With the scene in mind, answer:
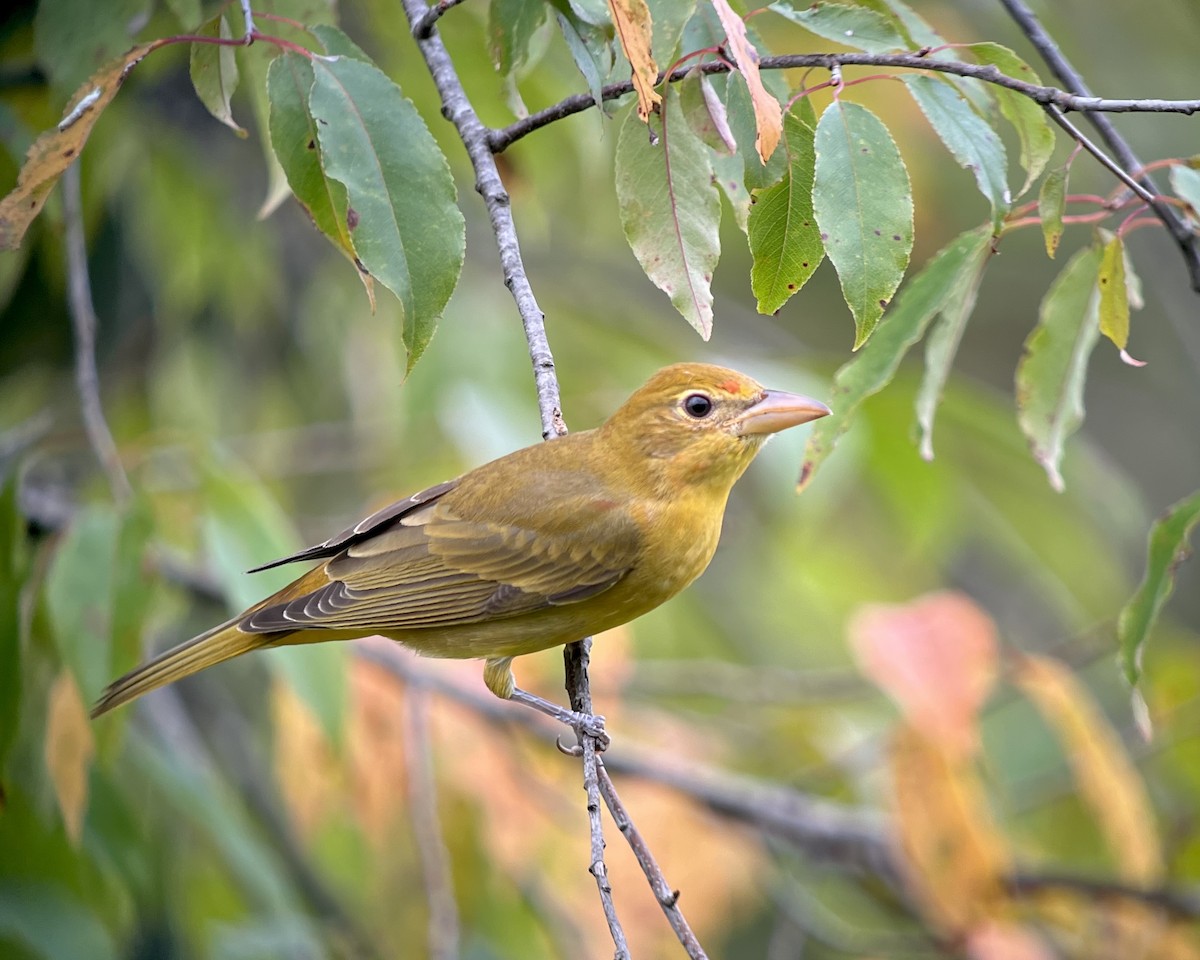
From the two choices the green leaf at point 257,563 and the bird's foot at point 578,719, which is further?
the green leaf at point 257,563

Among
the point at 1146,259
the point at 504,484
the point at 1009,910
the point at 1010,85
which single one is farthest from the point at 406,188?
the point at 1146,259

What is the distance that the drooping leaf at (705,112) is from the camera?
6.98 feet

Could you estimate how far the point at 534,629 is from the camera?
3.33 m

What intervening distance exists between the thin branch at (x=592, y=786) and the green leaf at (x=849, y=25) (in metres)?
1.39

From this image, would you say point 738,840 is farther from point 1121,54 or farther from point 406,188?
point 1121,54

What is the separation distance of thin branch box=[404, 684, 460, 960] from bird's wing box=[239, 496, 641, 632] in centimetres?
72

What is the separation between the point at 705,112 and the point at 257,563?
195 centimetres

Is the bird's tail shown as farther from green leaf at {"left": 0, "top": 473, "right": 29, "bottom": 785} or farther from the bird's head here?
the bird's head

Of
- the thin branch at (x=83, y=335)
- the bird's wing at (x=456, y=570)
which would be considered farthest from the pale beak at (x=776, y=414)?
the thin branch at (x=83, y=335)

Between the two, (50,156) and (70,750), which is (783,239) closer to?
(50,156)

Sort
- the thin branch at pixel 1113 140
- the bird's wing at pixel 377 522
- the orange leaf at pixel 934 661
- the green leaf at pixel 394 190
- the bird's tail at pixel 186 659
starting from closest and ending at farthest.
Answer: the green leaf at pixel 394 190
the thin branch at pixel 1113 140
the bird's tail at pixel 186 659
the bird's wing at pixel 377 522
the orange leaf at pixel 934 661

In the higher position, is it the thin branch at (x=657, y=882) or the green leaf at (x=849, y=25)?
the green leaf at (x=849, y=25)

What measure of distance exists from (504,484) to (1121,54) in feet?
18.0

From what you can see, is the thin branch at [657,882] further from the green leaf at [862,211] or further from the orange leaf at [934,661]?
the orange leaf at [934,661]
